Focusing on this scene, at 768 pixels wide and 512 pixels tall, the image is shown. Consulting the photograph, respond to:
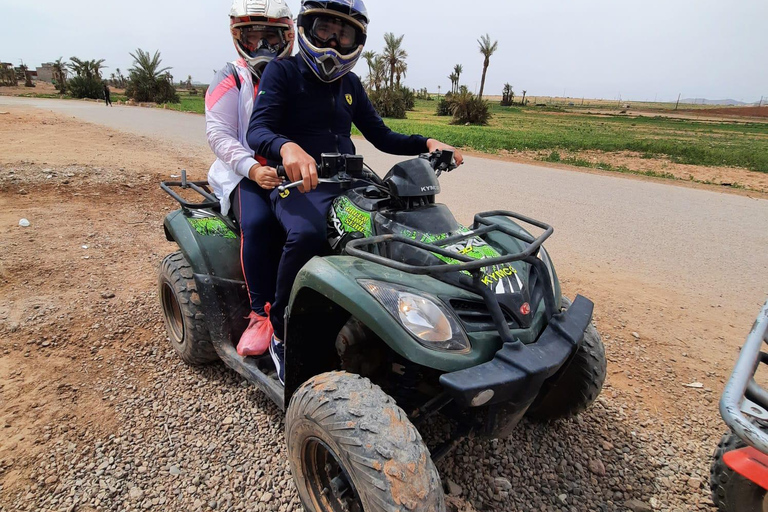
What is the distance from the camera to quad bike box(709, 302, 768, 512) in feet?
4.95

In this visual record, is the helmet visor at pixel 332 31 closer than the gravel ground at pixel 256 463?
No

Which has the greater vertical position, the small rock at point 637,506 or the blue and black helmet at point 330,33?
the blue and black helmet at point 330,33

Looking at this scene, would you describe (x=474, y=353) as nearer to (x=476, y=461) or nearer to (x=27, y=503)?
(x=476, y=461)

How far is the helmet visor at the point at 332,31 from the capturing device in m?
2.51

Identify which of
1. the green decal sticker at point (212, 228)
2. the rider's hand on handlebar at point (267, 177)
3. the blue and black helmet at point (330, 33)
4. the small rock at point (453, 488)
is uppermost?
the blue and black helmet at point (330, 33)

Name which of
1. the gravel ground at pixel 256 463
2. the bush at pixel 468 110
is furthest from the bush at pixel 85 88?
the gravel ground at pixel 256 463

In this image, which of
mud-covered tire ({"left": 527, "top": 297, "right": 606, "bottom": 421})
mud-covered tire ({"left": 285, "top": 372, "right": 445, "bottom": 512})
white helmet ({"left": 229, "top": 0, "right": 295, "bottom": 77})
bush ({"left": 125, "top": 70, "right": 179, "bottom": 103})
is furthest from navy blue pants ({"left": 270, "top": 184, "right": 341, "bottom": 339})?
bush ({"left": 125, "top": 70, "right": 179, "bottom": 103})

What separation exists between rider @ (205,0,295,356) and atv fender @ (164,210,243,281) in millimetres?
175

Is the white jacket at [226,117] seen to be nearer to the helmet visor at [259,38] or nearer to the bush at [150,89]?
the helmet visor at [259,38]

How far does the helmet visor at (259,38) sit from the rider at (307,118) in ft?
2.24

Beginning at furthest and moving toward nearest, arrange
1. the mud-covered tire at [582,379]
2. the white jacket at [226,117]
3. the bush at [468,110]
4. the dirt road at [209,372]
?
the bush at [468,110]
the white jacket at [226,117]
the mud-covered tire at [582,379]
the dirt road at [209,372]

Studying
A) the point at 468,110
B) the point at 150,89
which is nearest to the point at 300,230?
the point at 468,110

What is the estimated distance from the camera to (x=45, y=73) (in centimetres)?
8275

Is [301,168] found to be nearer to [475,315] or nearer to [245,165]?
[245,165]
